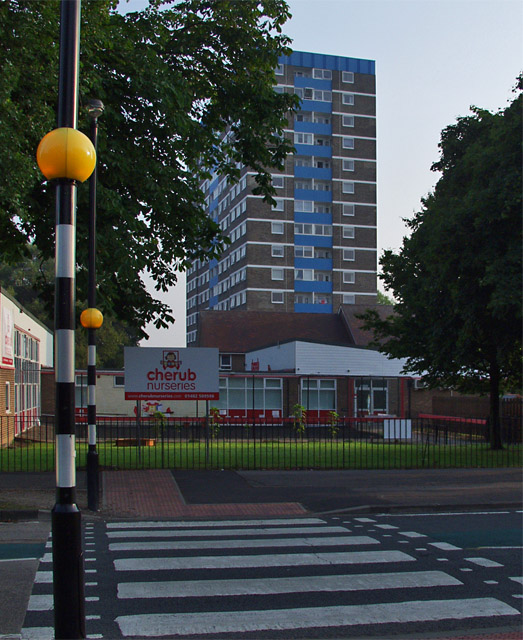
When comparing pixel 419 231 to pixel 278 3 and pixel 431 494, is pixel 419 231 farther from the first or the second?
pixel 431 494

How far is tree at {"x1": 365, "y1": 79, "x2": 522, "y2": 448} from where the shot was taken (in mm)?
20375

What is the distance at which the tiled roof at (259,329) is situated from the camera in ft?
196

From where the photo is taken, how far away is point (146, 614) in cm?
632

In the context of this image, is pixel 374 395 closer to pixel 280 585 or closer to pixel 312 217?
pixel 312 217

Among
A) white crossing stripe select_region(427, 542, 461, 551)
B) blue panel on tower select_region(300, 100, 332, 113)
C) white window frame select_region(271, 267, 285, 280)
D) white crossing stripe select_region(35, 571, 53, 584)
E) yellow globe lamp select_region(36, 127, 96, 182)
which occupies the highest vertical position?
blue panel on tower select_region(300, 100, 332, 113)

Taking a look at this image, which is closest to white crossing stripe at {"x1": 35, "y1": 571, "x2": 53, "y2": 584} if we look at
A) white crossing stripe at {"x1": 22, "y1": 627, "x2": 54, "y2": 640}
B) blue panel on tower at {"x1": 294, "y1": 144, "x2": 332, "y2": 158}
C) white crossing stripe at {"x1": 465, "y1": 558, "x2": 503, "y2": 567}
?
white crossing stripe at {"x1": 22, "y1": 627, "x2": 54, "y2": 640}

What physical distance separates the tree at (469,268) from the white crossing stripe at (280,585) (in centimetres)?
1286

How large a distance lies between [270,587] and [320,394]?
131 feet

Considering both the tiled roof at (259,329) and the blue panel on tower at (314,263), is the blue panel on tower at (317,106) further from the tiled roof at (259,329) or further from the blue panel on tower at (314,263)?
the tiled roof at (259,329)

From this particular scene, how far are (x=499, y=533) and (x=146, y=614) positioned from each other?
6.50 m

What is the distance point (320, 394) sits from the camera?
47031 millimetres

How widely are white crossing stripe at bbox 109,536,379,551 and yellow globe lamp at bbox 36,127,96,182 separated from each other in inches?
232

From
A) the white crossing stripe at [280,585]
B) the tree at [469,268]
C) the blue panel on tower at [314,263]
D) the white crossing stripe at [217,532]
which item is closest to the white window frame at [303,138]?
the blue panel on tower at [314,263]

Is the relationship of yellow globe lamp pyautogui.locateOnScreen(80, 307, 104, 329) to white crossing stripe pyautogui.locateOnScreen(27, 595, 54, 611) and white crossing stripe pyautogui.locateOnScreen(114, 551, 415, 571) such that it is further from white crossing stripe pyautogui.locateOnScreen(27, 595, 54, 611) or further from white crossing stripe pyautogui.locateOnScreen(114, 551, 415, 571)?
white crossing stripe pyautogui.locateOnScreen(27, 595, 54, 611)
